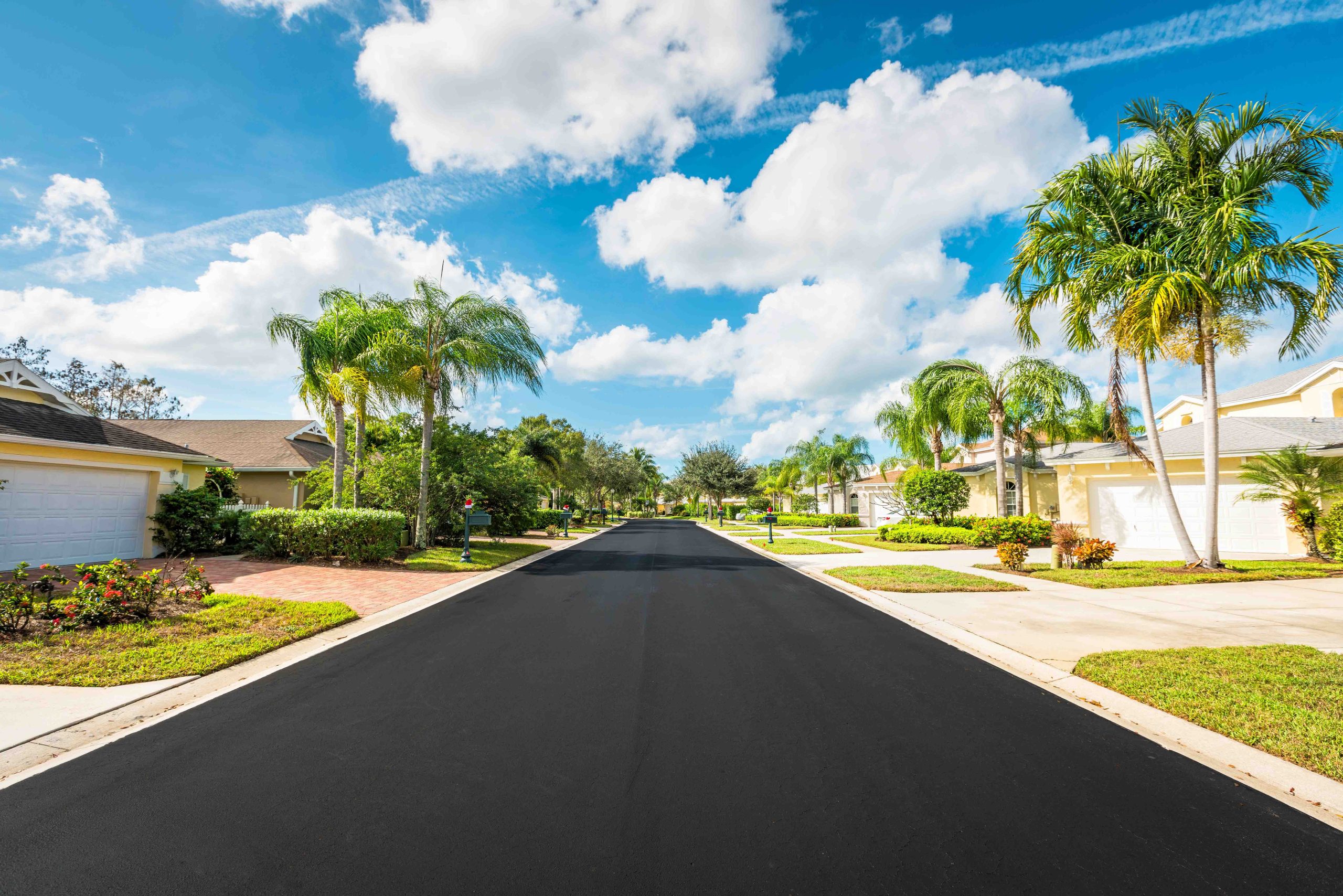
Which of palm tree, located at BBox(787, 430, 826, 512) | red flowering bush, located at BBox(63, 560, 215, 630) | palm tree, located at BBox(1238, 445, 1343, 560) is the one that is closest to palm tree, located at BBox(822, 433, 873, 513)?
palm tree, located at BBox(787, 430, 826, 512)

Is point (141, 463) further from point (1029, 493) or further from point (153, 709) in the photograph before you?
point (1029, 493)

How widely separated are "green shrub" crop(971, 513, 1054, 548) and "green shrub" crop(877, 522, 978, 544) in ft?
1.01

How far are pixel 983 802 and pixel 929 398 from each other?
24.0 meters

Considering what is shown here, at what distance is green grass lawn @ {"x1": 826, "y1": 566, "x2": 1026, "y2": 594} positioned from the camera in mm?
11047

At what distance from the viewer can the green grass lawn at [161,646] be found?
5.29m

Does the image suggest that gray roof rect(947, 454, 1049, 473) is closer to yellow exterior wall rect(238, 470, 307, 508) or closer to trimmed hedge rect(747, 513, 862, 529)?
trimmed hedge rect(747, 513, 862, 529)

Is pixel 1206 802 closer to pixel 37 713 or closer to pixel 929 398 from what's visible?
pixel 37 713

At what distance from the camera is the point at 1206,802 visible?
3297 millimetres

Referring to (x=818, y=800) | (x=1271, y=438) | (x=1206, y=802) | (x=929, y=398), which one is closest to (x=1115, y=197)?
(x=1271, y=438)

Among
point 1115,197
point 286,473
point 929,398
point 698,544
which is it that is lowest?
point 698,544

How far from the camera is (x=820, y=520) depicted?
40.9 m

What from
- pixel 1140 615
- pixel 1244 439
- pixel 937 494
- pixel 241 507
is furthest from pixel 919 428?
pixel 241 507

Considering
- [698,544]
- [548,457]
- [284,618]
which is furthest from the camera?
[548,457]

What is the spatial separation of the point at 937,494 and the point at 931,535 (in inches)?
142
